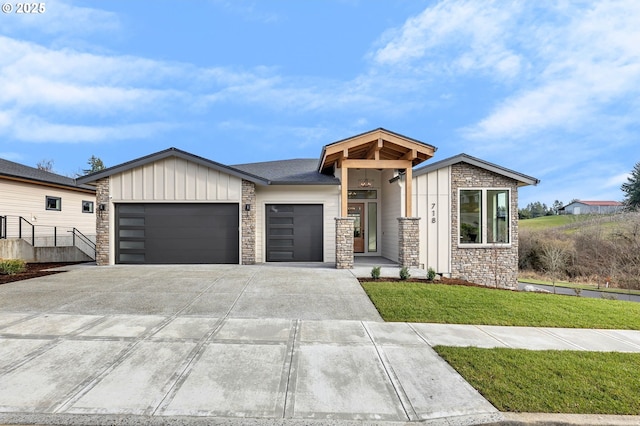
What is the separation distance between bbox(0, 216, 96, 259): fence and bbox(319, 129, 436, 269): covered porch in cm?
1220

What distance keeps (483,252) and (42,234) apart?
18.9 metres

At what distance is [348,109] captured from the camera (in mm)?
29219

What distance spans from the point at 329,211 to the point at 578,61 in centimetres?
1613

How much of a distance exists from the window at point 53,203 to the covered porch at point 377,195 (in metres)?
13.2

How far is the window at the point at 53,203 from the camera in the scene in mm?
14043

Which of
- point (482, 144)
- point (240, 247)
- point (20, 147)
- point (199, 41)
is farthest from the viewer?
point (20, 147)

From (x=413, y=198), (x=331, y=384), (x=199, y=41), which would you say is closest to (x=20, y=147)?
(x=199, y=41)

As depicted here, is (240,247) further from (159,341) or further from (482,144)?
(482,144)

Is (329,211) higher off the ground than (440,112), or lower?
lower

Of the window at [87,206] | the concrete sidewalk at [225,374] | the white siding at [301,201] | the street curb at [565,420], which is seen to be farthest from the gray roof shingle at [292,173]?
the window at [87,206]

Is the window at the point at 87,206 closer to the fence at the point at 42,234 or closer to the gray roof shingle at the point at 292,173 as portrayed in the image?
the fence at the point at 42,234

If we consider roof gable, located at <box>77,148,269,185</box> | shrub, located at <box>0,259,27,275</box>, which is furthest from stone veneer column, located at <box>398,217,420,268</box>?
shrub, located at <box>0,259,27,275</box>

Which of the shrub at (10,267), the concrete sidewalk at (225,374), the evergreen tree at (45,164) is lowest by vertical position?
the concrete sidewalk at (225,374)

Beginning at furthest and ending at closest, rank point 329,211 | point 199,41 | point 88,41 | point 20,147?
1. point 20,147
2. point 199,41
3. point 88,41
4. point 329,211
